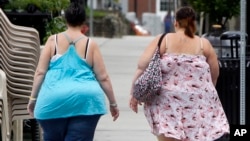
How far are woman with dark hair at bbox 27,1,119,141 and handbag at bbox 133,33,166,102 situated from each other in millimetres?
313

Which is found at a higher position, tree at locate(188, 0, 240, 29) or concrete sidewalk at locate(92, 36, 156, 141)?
tree at locate(188, 0, 240, 29)

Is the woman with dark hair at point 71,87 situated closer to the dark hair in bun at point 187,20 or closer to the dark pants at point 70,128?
the dark pants at point 70,128

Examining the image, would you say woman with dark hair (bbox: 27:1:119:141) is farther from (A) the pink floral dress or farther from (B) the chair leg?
(B) the chair leg

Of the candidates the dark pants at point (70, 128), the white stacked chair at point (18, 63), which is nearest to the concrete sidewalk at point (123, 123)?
the white stacked chair at point (18, 63)

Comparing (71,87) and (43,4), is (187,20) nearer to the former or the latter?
(71,87)

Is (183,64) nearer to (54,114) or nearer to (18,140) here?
(54,114)

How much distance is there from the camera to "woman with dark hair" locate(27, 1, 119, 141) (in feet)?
22.8

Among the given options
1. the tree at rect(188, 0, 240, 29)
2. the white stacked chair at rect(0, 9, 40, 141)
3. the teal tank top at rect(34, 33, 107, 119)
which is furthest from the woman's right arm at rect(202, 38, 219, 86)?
the tree at rect(188, 0, 240, 29)

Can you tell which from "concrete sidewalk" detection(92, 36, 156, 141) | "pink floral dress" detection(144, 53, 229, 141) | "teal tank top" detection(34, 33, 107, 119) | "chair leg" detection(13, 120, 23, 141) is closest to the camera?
"teal tank top" detection(34, 33, 107, 119)

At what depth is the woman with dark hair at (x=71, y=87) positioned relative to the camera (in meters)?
6.95

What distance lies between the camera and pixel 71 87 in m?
6.97

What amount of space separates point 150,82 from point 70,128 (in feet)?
2.75

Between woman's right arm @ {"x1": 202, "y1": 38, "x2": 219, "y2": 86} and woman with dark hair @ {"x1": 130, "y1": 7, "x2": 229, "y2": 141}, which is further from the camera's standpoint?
woman's right arm @ {"x1": 202, "y1": 38, "x2": 219, "y2": 86}

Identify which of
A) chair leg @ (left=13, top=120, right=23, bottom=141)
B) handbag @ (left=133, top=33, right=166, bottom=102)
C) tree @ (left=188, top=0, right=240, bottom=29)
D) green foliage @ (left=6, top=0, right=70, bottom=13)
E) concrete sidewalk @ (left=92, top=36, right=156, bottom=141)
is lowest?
concrete sidewalk @ (left=92, top=36, right=156, bottom=141)
